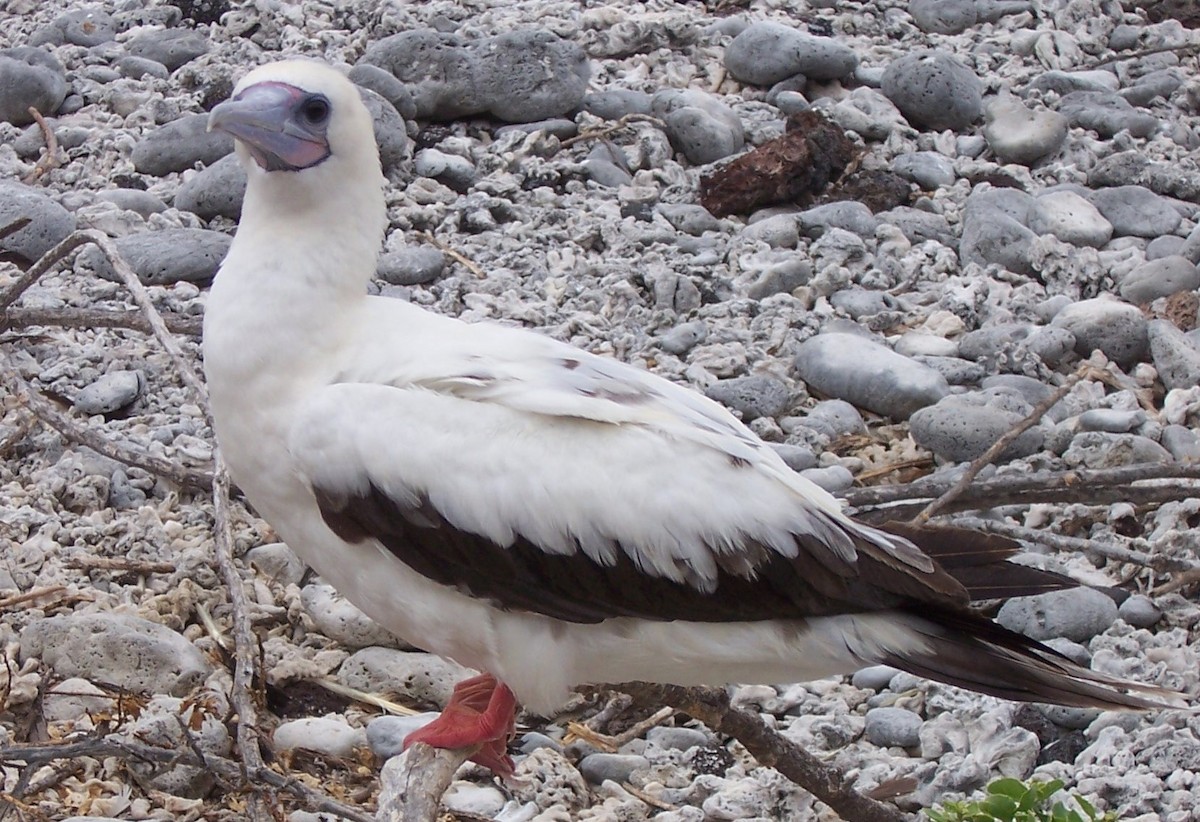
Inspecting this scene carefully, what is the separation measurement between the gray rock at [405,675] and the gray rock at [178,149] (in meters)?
2.90

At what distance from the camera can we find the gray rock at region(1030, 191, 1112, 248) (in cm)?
644

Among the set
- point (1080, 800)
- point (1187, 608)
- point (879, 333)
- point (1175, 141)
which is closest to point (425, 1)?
point (879, 333)

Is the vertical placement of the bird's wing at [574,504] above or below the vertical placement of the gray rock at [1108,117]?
above

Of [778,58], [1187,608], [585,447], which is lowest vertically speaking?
[1187,608]

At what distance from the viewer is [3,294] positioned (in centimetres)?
471

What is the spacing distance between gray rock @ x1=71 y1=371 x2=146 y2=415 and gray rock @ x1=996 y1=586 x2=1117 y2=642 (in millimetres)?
2872

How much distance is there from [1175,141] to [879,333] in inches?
91.2

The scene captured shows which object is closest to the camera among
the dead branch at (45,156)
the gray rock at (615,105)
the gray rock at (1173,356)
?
the gray rock at (1173,356)

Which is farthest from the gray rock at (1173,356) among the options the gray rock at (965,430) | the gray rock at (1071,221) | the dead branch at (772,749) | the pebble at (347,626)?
the pebble at (347,626)

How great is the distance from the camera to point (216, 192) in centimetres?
609

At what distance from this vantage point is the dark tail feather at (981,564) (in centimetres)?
314

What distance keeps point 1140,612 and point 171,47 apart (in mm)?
5101

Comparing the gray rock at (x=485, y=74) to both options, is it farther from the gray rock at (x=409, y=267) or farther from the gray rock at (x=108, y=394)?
the gray rock at (x=108, y=394)

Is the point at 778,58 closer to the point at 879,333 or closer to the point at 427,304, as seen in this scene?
the point at 879,333
